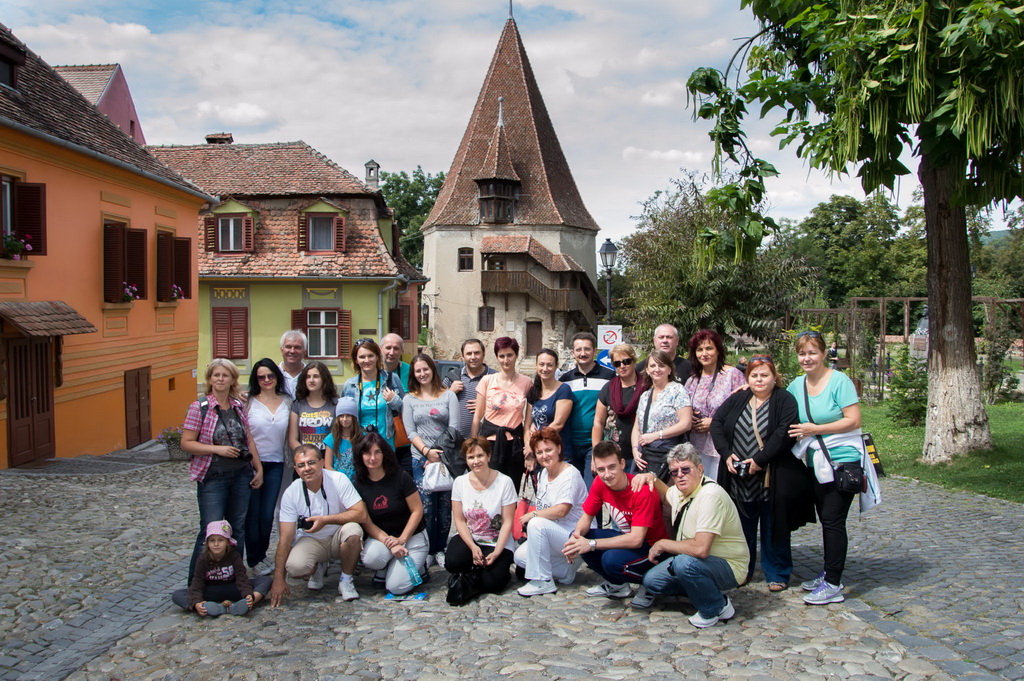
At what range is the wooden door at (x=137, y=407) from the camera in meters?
17.5

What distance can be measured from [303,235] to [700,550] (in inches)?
992

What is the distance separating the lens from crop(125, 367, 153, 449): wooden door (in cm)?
1750

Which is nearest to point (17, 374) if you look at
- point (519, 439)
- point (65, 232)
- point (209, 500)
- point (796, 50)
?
point (65, 232)

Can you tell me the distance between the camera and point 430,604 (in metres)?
6.29

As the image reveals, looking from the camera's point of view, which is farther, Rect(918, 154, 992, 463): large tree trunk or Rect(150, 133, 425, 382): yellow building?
Rect(150, 133, 425, 382): yellow building

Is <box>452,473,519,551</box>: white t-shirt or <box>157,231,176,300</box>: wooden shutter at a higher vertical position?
<box>157,231,176,300</box>: wooden shutter

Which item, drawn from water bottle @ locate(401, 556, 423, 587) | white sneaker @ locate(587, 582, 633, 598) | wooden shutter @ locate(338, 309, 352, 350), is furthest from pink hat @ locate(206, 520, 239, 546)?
wooden shutter @ locate(338, 309, 352, 350)

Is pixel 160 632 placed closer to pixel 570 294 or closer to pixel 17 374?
pixel 17 374

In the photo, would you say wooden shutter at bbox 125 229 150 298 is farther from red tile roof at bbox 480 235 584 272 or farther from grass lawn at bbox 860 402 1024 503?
red tile roof at bbox 480 235 584 272

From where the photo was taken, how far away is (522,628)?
223 inches

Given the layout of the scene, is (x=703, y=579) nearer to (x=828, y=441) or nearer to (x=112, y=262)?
(x=828, y=441)

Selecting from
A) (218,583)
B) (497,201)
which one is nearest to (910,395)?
(218,583)

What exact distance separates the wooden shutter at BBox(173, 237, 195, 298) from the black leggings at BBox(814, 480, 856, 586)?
1678cm

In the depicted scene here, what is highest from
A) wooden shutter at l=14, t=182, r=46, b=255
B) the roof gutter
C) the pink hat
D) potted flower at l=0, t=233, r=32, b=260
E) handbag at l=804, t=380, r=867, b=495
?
the roof gutter
